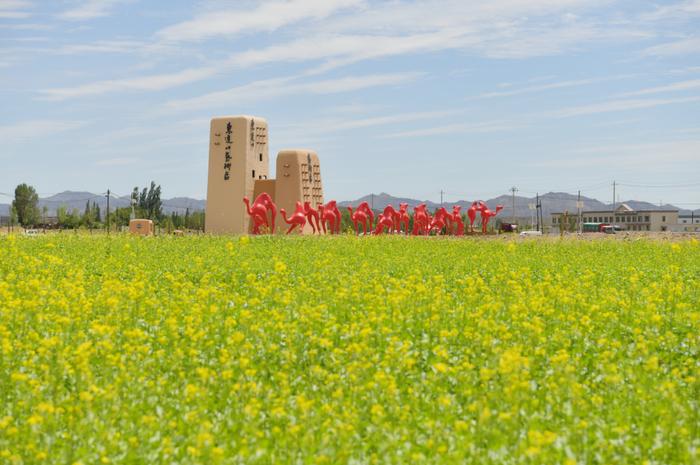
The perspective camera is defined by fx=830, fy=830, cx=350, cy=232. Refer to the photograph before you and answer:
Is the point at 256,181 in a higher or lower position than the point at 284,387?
higher

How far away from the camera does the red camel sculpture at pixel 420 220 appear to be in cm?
3844

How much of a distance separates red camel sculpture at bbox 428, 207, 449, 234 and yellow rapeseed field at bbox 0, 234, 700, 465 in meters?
24.9

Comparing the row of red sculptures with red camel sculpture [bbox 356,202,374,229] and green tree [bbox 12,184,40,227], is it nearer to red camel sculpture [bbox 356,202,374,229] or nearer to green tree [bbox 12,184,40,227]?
red camel sculpture [bbox 356,202,374,229]

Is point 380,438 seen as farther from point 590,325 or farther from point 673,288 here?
point 673,288

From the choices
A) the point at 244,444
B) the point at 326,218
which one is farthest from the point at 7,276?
the point at 326,218

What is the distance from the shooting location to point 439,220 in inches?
1564

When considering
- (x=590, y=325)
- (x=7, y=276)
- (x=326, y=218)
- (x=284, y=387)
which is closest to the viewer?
(x=284, y=387)

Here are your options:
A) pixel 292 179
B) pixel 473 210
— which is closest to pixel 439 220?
pixel 473 210

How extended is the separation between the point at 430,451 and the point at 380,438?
1.33ft

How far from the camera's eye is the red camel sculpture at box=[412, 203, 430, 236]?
38438mm

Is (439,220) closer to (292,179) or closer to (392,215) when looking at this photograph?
(392,215)

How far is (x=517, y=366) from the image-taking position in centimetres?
709

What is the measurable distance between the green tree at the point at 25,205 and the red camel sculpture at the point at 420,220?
57169 mm

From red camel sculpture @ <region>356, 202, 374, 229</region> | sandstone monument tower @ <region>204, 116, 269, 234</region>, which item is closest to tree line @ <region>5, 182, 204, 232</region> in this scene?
sandstone monument tower @ <region>204, 116, 269, 234</region>
